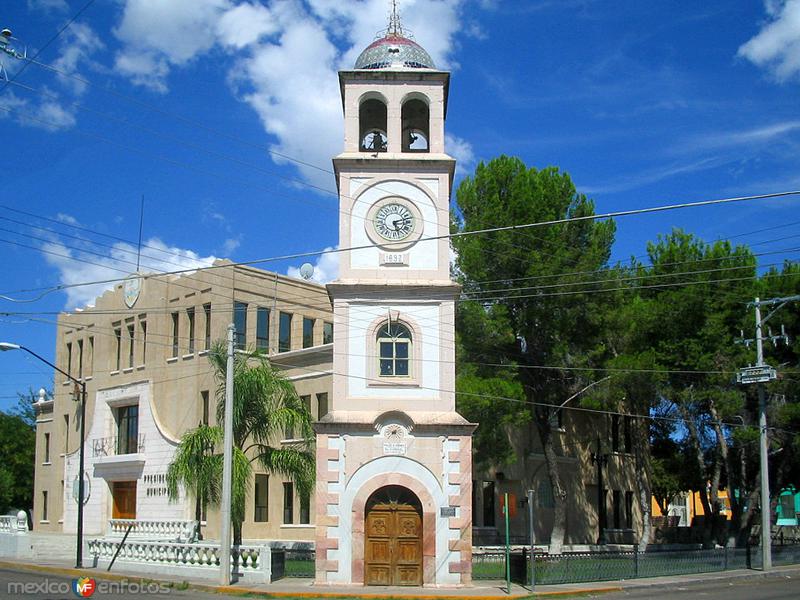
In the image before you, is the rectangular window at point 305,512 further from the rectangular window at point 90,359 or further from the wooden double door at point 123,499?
the rectangular window at point 90,359

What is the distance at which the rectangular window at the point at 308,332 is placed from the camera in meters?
47.4

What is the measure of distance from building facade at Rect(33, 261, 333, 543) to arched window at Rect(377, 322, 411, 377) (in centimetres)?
1443

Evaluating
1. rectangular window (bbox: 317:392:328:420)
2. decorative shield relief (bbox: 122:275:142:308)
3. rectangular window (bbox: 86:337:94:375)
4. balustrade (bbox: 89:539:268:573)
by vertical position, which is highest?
decorative shield relief (bbox: 122:275:142:308)

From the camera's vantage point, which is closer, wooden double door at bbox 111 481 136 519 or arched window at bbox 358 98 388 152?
arched window at bbox 358 98 388 152

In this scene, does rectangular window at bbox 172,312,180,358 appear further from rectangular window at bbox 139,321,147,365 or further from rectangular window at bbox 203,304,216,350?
rectangular window at bbox 203,304,216,350

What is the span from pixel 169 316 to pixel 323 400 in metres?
9.46

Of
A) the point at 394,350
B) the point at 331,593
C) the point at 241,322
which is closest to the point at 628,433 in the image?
the point at 241,322

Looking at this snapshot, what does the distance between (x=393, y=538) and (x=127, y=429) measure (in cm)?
2630

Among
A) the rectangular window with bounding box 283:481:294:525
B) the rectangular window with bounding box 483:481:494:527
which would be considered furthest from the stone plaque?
the rectangular window with bounding box 283:481:294:525

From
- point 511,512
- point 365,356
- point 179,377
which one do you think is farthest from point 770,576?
point 179,377

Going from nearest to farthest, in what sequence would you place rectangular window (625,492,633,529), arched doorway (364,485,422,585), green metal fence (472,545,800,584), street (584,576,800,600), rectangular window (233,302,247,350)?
street (584,576,800,600) → arched doorway (364,485,422,585) → green metal fence (472,545,800,584) → rectangular window (233,302,247,350) → rectangular window (625,492,633,529)

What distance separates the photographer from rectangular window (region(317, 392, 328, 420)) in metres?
42.2

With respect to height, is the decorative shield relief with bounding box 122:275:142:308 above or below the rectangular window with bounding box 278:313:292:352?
above

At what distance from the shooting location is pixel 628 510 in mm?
52844
